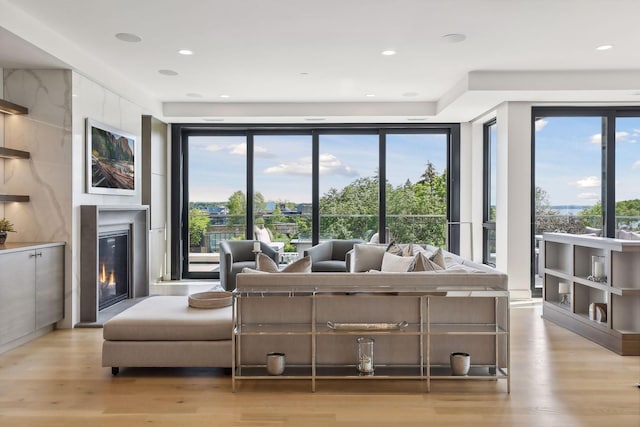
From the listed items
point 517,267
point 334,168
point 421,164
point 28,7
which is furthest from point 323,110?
point 28,7

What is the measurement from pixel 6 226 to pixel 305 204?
4.69 meters

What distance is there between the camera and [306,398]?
313 cm

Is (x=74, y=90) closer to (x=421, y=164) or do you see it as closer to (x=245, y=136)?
(x=245, y=136)

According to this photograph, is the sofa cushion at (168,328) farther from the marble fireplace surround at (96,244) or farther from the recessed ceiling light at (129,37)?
the recessed ceiling light at (129,37)

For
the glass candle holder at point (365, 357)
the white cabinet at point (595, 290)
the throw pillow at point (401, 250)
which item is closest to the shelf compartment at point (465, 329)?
the glass candle holder at point (365, 357)

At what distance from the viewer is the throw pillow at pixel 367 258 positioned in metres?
5.89

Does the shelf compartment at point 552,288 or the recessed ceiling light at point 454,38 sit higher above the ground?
the recessed ceiling light at point 454,38

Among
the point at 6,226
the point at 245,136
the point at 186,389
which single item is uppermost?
the point at 245,136

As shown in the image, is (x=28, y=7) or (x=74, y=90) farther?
(x=74, y=90)

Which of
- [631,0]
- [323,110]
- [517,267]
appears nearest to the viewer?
[631,0]

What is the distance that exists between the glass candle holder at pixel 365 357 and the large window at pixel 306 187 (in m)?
5.10

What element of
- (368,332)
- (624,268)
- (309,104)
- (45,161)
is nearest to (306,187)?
(309,104)

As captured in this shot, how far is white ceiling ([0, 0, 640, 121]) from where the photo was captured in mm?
3996

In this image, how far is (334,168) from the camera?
27.8ft
